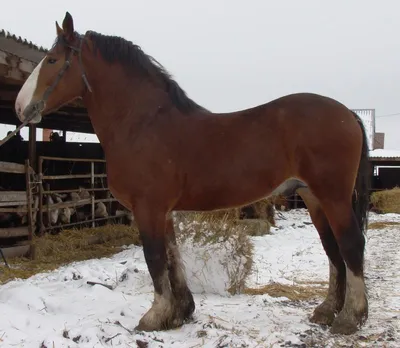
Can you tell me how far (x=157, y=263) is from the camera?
3225 mm

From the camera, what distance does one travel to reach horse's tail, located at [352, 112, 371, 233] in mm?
3398

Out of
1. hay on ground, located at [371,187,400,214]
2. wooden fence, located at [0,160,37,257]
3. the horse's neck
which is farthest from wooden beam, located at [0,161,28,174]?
hay on ground, located at [371,187,400,214]

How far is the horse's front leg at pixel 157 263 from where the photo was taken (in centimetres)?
317

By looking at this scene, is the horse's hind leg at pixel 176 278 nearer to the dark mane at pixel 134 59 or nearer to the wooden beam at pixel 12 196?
the dark mane at pixel 134 59

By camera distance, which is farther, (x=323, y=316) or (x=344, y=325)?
(x=323, y=316)

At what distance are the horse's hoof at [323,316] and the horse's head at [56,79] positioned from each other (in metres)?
2.58

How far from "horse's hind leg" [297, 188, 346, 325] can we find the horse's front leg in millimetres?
1160

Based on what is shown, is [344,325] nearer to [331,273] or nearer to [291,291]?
[331,273]

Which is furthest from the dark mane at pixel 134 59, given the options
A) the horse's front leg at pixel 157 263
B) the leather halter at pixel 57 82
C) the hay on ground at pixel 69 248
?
the hay on ground at pixel 69 248

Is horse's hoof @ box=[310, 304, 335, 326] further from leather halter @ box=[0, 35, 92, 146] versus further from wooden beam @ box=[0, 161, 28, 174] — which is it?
wooden beam @ box=[0, 161, 28, 174]

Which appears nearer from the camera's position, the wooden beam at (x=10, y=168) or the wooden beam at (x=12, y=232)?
the wooden beam at (x=10, y=168)

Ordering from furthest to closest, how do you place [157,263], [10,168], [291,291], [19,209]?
[19,209], [10,168], [291,291], [157,263]

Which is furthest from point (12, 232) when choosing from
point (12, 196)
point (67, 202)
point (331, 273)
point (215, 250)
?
point (331, 273)

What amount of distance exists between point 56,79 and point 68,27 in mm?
410
